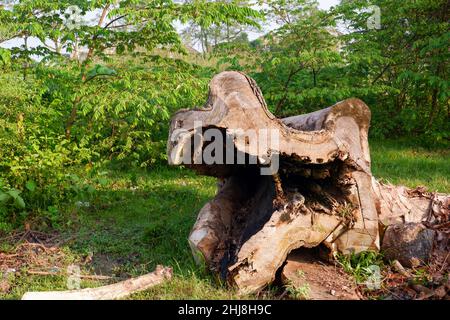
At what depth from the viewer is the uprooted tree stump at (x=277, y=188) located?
3436mm

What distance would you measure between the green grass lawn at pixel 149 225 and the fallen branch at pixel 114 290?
64 millimetres

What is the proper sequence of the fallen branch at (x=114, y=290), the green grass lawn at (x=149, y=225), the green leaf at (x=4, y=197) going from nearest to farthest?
the fallen branch at (x=114, y=290)
the green grass lawn at (x=149, y=225)
the green leaf at (x=4, y=197)

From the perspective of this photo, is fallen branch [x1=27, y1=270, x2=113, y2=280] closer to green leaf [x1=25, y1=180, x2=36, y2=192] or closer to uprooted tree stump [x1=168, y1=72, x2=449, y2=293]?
uprooted tree stump [x1=168, y1=72, x2=449, y2=293]

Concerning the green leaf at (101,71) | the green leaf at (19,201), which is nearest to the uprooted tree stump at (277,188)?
the green leaf at (19,201)

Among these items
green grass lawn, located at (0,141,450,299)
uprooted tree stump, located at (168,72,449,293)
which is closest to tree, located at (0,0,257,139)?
green grass lawn, located at (0,141,450,299)

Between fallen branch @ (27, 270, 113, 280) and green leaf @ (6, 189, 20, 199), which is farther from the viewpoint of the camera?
green leaf @ (6, 189, 20, 199)

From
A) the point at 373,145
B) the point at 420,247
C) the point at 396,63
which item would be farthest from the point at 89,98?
the point at 396,63

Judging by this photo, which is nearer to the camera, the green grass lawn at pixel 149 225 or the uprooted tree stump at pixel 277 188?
the uprooted tree stump at pixel 277 188

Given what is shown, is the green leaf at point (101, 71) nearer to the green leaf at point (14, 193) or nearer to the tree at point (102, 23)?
the tree at point (102, 23)

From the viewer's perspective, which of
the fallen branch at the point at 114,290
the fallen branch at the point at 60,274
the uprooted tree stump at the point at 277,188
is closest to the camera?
the fallen branch at the point at 114,290

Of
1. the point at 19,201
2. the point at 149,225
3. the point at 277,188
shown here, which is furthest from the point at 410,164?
the point at 19,201

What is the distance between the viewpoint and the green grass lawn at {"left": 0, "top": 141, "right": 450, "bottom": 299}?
3664mm

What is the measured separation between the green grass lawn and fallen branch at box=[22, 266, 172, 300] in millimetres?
64

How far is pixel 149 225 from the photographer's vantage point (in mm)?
4945
